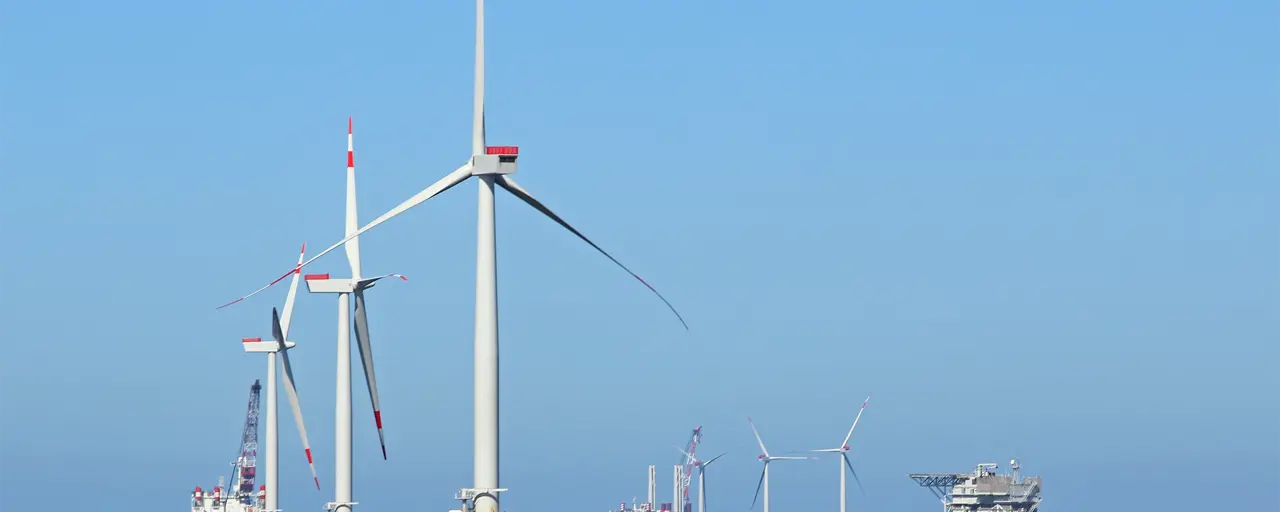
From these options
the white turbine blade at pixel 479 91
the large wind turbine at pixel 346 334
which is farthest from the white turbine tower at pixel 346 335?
the white turbine blade at pixel 479 91

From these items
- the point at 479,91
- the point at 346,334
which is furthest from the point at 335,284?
the point at 479,91

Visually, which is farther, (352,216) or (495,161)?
(352,216)

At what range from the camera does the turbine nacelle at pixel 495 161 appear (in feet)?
284

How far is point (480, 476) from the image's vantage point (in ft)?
268

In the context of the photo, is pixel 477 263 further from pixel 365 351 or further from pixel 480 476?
pixel 365 351

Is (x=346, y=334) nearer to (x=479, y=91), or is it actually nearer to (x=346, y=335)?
(x=346, y=335)

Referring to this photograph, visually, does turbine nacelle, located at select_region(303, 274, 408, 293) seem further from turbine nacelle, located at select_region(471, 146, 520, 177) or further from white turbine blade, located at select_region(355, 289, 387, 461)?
turbine nacelle, located at select_region(471, 146, 520, 177)

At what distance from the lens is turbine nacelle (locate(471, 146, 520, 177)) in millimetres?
86500

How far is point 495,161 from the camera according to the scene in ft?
284

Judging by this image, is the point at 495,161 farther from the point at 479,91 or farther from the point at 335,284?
the point at 335,284

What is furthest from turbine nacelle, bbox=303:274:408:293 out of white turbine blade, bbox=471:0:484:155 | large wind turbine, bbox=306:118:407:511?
white turbine blade, bbox=471:0:484:155

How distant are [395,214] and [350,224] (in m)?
49.8

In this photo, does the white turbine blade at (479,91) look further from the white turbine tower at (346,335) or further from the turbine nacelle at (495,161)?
the white turbine tower at (346,335)

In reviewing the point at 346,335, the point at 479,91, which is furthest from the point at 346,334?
the point at 479,91
